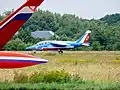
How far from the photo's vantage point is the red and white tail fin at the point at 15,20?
60.0 ft

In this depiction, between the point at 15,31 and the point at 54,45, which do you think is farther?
the point at 54,45

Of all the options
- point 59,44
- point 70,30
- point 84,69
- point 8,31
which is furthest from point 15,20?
point 70,30

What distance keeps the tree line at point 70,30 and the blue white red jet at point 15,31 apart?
46637mm

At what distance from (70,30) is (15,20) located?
134m

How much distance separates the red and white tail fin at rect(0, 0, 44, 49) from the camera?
18.3 m

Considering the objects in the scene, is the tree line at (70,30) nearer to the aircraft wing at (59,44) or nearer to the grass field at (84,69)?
the aircraft wing at (59,44)

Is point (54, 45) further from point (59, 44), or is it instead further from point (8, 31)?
point (8, 31)

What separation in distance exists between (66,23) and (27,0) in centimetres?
15044

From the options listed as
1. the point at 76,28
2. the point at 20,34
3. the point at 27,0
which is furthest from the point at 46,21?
the point at 27,0

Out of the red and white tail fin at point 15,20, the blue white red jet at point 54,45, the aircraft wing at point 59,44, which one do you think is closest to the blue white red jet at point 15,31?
the red and white tail fin at point 15,20

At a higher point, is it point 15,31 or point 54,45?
point 15,31

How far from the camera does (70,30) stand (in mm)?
152125

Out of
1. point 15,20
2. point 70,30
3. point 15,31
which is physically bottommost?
point 15,31

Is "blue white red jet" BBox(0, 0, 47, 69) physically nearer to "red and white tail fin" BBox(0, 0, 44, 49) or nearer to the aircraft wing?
"red and white tail fin" BBox(0, 0, 44, 49)
